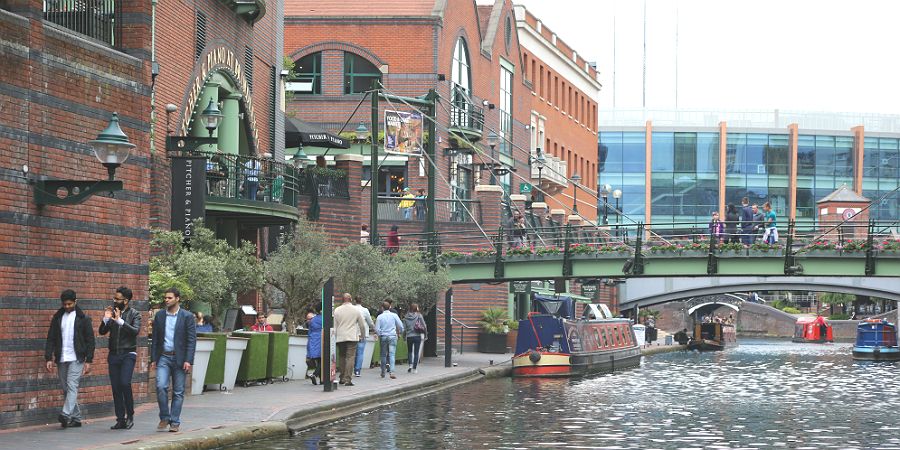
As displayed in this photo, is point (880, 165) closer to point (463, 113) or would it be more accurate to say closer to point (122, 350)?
point (463, 113)

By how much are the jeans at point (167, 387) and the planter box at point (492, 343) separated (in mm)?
32549

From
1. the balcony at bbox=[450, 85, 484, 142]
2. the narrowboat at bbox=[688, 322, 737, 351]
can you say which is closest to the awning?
the balcony at bbox=[450, 85, 484, 142]

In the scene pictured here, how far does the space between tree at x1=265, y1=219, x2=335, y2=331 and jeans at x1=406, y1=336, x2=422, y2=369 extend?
319 cm

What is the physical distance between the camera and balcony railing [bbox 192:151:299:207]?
3244 cm

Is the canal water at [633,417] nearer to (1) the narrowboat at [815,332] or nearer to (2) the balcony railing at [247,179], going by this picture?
(2) the balcony railing at [247,179]

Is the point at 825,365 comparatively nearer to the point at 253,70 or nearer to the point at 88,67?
the point at 253,70

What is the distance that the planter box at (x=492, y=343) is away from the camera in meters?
50.5

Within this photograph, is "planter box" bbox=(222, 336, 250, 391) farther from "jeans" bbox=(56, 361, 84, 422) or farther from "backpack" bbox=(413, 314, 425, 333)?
"backpack" bbox=(413, 314, 425, 333)

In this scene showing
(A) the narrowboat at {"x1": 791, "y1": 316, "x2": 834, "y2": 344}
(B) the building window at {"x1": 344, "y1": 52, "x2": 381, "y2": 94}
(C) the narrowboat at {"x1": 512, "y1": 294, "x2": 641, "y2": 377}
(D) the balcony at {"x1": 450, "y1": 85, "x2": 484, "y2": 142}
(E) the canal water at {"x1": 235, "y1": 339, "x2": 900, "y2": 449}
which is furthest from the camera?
(A) the narrowboat at {"x1": 791, "y1": 316, "x2": 834, "y2": 344}

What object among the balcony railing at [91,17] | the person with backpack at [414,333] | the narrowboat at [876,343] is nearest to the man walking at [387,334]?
the person with backpack at [414,333]

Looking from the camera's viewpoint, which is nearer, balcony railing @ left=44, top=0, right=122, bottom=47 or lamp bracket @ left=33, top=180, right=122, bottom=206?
lamp bracket @ left=33, top=180, right=122, bottom=206

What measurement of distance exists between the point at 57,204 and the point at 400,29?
39.6m

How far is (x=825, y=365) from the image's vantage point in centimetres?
5384

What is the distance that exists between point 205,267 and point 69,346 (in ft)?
30.6
